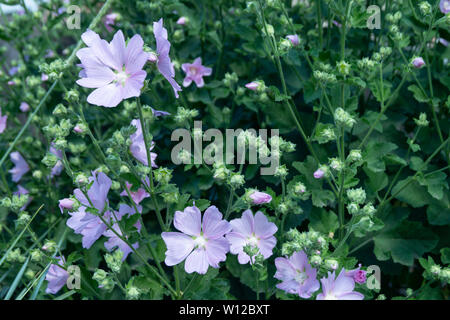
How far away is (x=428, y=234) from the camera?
6.15 ft

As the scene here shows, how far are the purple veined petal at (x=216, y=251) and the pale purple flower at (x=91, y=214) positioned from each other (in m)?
0.33

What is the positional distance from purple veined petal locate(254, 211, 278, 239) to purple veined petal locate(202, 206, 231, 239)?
0.48 ft

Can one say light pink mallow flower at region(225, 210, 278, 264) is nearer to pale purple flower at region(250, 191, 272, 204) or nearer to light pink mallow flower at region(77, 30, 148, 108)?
pale purple flower at region(250, 191, 272, 204)

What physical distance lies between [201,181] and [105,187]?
601 mm

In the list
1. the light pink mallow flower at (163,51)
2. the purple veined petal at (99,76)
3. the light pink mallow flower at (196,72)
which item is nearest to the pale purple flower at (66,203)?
the purple veined petal at (99,76)

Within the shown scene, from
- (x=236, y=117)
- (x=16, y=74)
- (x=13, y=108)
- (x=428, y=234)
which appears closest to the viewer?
(x=428, y=234)

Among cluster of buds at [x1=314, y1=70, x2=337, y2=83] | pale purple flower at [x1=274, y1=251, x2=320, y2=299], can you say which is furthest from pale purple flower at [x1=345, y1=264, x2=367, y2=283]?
cluster of buds at [x1=314, y1=70, x2=337, y2=83]

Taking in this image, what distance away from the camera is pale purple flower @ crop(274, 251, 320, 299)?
1.49 metres

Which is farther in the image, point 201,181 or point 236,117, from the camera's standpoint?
point 236,117

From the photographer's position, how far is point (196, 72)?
2168mm

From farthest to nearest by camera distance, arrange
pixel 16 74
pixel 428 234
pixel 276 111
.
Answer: pixel 16 74
pixel 276 111
pixel 428 234
